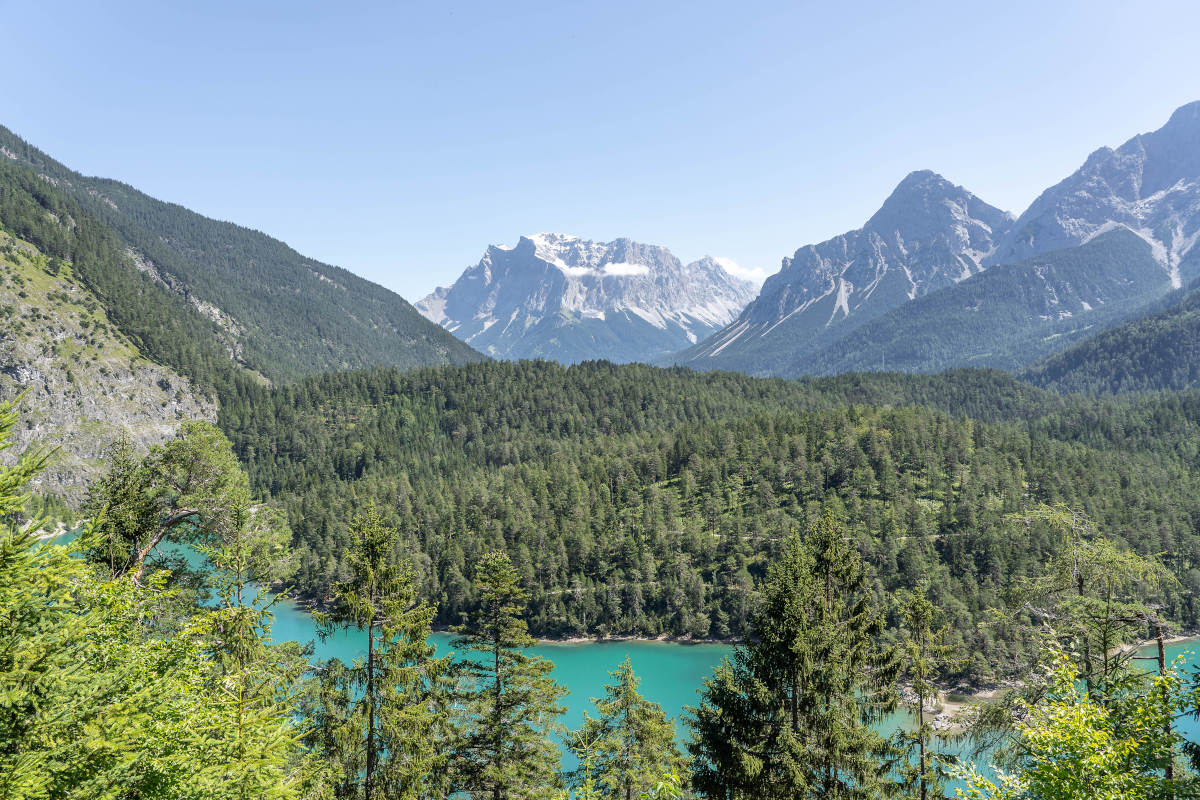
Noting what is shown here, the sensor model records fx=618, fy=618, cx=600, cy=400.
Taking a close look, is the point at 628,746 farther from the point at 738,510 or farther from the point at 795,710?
the point at 738,510

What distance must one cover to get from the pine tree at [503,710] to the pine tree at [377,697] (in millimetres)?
2088

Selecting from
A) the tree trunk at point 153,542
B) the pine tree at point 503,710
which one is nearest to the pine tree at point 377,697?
the pine tree at point 503,710

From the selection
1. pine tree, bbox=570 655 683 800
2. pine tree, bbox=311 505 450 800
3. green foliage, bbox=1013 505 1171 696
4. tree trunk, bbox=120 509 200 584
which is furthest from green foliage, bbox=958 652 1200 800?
tree trunk, bbox=120 509 200 584

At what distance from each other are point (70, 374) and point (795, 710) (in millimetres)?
208173

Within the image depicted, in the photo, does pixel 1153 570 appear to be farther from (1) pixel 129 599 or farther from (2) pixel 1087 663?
(1) pixel 129 599

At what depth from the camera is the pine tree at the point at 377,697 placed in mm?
20516

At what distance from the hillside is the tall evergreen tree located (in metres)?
162

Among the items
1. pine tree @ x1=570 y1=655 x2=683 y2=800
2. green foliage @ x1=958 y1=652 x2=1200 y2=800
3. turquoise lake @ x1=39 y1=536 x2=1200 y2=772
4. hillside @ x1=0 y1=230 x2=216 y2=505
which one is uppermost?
hillside @ x1=0 y1=230 x2=216 y2=505

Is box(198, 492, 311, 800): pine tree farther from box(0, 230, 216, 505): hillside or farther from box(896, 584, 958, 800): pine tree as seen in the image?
box(0, 230, 216, 505): hillside

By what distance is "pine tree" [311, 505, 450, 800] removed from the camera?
67.3 ft

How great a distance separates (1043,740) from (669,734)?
2121 cm

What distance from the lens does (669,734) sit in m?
30.8

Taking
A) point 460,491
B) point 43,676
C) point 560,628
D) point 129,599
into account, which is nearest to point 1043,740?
point 43,676

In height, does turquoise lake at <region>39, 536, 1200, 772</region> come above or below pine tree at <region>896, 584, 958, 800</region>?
A: below
